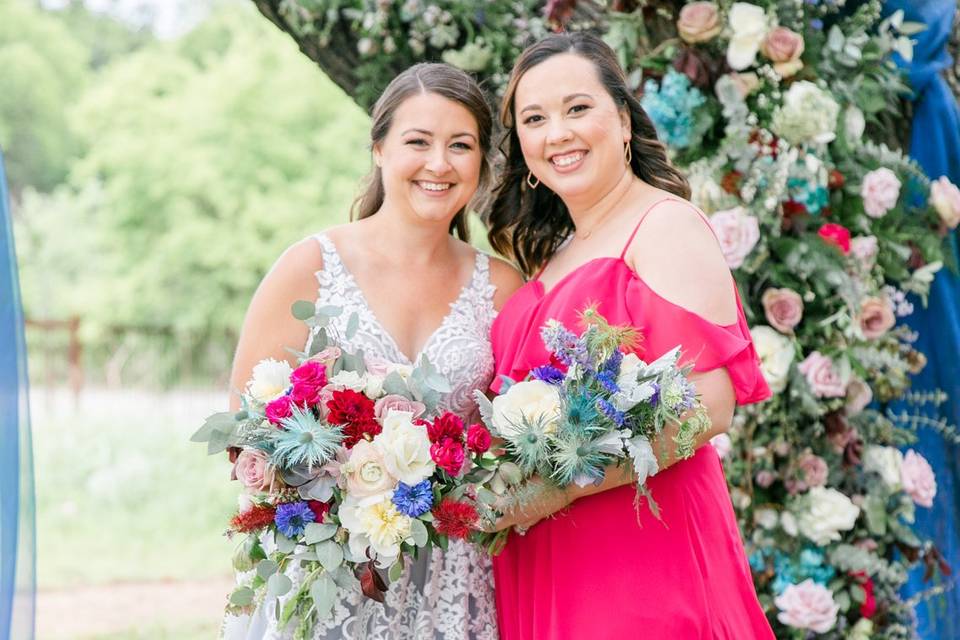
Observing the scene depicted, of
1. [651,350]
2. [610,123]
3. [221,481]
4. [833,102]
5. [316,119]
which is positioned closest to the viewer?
[651,350]

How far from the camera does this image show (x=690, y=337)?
2.89m

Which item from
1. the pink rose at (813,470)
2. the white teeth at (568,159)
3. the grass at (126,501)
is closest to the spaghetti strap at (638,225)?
the white teeth at (568,159)

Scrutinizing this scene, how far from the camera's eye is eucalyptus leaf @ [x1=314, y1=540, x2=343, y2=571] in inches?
102

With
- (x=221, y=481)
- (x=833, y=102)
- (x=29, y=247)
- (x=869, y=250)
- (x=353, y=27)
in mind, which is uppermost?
(x=29, y=247)

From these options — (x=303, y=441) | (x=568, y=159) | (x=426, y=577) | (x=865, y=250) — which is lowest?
(x=426, y=577)

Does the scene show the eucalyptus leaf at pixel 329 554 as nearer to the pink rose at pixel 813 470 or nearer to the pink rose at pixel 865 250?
the pink rose at pixel 813 470

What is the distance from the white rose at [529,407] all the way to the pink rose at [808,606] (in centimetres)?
184

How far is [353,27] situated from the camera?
15.0ft

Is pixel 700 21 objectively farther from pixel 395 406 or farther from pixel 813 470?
pixel 395 406

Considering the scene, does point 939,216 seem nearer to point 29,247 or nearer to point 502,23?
point 502,23

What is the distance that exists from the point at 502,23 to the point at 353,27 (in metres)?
0.59

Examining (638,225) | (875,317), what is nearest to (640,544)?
(638,225)

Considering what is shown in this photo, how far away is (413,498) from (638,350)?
2.36ft

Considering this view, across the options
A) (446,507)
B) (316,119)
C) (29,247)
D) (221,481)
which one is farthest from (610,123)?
(29,247)
